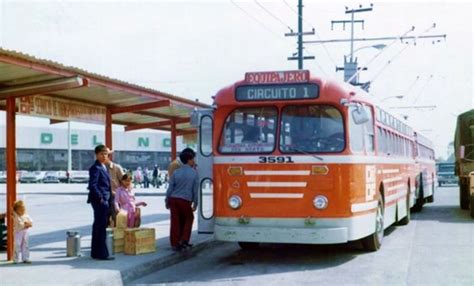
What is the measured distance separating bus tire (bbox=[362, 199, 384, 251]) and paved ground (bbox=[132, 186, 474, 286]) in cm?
17

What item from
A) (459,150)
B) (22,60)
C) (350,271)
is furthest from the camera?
(459,150)

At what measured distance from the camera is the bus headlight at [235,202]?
1080 cm

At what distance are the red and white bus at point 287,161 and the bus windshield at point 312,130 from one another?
0.02 metres

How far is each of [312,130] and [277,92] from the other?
848 millimetres

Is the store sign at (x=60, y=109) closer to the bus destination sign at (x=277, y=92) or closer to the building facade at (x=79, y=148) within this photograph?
the bus destination sign at (x=277, y=92)

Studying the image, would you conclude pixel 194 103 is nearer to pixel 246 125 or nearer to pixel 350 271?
pixel 246 125

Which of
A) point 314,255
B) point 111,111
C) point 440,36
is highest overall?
point 440,36

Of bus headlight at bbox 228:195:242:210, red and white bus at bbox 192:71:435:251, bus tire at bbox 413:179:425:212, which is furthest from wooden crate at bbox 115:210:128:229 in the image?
bus tire at bbox 413:179:425:212

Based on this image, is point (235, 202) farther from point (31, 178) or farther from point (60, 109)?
point (31, 178)

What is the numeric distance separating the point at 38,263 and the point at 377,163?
5999 millimetres

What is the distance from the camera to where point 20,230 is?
1038 centimetres

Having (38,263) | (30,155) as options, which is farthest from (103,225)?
(30,155)

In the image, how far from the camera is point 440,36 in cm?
2270

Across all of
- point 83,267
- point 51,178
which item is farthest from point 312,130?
point 51,178
